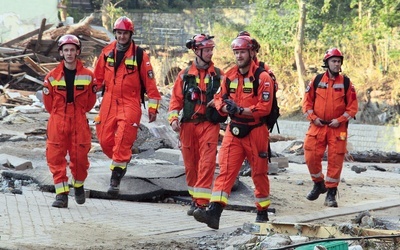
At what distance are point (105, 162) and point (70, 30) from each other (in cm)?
2005

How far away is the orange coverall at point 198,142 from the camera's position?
32.2 feet

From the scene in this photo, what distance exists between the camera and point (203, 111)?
32.9ft

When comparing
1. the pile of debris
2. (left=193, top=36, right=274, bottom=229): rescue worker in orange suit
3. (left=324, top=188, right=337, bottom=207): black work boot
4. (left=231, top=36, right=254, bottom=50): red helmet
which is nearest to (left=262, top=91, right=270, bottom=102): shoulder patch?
(left=193, top=36, right=274, bottom=229): rescue worker in orange suit

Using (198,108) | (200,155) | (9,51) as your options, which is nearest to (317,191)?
(200,155)

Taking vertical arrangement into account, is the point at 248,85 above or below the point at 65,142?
above

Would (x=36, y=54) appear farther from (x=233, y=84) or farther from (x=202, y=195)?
(x=233, y=84)

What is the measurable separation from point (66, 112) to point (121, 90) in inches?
38.5

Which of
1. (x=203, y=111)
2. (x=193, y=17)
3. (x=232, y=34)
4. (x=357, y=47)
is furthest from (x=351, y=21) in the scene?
(x=203, y=111)

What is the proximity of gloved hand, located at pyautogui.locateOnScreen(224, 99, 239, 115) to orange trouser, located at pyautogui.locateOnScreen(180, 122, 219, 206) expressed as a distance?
85cm

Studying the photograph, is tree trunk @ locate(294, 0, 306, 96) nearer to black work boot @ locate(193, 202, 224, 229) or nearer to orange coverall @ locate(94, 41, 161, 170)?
orange coverall @ locate(94, 41, 161, 170)

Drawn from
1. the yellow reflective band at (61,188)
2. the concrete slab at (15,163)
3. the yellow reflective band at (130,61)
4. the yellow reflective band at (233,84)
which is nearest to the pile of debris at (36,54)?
the concrete slab at (15,163)

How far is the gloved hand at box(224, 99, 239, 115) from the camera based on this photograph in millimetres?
9133

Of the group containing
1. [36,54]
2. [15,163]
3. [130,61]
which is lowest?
[36,54]

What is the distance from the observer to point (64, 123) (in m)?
10.0
